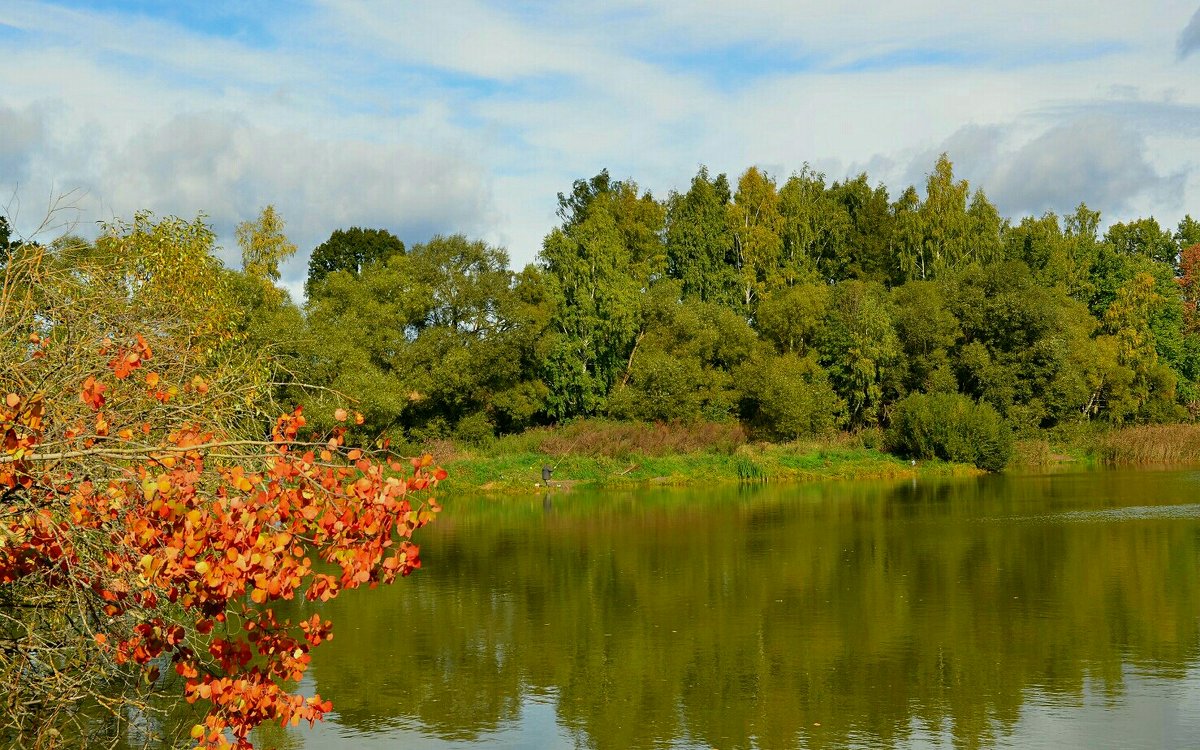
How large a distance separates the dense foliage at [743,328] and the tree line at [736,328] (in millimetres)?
123

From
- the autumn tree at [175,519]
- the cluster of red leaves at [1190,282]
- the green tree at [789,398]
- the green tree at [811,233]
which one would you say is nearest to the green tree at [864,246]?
the green tree at [811,233]

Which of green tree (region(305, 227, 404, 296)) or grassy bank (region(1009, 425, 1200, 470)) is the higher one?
green tree (region(305, 227, 404, 296))

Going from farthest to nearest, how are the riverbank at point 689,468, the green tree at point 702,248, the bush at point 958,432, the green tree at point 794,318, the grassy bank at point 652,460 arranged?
the green tree at point 702,248 → the green tree at point 794,318 → the bush at point 958,432 → the grassy bank at point 652,460 → the riverbank at point 689,468

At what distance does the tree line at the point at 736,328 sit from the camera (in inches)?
2031

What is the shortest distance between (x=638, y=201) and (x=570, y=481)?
31.2 m

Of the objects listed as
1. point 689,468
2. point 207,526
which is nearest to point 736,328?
point 689,468

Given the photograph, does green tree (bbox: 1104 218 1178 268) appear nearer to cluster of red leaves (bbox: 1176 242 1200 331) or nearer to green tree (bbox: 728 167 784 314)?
cluster of red leaves (bbox: 1176 242 1200 331)

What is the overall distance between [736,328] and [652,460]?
464 inches

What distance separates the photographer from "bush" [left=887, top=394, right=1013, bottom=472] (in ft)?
164

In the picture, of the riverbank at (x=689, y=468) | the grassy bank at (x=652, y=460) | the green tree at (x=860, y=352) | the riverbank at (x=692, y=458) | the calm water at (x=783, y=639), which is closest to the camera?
the calm water at (x=783, y=639)

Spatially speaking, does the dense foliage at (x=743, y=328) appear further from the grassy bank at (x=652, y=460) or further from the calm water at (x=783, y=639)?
the calm water at (x=783, y=639)

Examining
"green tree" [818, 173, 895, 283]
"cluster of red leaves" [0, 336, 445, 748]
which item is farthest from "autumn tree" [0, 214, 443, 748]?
"green tree" [818, 173, 895, 283]

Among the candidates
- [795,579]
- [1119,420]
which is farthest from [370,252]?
[795,579]

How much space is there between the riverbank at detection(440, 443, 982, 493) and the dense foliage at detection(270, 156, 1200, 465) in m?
2.97
